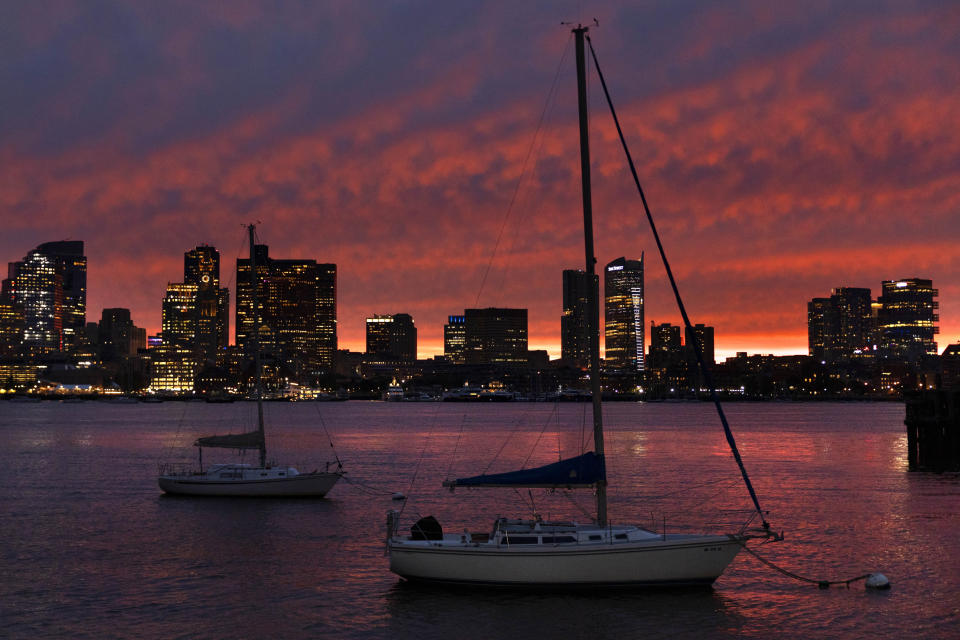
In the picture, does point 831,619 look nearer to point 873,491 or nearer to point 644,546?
point 644,546

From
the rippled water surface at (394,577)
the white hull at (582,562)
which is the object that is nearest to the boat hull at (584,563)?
the white hull at (582,562)

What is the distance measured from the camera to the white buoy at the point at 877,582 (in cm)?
3061

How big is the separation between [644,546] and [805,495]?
34.0 meters

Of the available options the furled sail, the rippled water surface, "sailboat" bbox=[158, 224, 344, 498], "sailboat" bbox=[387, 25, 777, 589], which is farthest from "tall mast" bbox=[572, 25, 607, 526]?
the furled sail

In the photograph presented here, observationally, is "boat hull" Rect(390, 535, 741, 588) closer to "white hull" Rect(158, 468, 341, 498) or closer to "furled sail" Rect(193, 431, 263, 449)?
"white hull" Rect(158, 468, 341, 498)

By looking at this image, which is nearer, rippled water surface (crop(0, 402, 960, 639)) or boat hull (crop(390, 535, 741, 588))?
rippled water surface (crop(0, 402, 960, 639))

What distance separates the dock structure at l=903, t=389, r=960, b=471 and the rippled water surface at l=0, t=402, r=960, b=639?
3375 mm

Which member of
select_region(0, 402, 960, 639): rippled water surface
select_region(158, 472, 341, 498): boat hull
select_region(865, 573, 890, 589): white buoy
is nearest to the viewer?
select_region(0, 402, 960, 639): rippled water surface

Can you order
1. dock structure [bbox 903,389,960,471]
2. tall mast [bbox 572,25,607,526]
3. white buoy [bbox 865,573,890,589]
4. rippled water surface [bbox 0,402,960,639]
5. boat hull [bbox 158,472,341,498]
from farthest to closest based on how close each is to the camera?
dock structure [bbox 903,389,960,471], boat hull [bbox 158,472,341,498], white buoy [bbox 865,573,890,589], tall mast [bbox 572,25,607,526], rippled water surface [bbox 0,402,960,639]

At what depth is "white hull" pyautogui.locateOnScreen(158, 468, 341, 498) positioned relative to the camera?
52.3m

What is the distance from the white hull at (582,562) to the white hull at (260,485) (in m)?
25.9

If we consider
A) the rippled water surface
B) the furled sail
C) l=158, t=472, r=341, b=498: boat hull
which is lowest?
the rippled water surface

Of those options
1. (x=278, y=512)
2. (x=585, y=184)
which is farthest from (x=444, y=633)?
(x=278, y=512)

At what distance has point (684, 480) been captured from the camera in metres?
66.2
